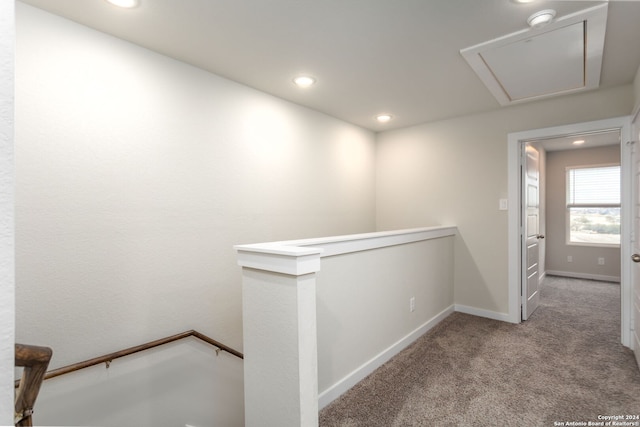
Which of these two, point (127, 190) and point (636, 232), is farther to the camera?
point (636, 232)

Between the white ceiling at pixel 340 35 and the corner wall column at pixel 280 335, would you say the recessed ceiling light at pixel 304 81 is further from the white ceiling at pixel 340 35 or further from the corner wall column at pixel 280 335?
the corner wall column at pixel 280 335

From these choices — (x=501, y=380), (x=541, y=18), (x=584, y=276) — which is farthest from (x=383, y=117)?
(x=584, y=276)

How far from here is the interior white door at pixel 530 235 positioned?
3398mm

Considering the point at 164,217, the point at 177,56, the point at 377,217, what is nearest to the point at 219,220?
the point at 164,217

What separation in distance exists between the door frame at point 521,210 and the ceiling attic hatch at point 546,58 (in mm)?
372

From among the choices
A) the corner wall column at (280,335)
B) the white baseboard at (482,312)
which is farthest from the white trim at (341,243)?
the white baseboard at (482,312)

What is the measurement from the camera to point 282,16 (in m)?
1.79

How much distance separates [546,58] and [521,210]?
1.61 metres

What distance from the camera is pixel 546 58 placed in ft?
7.43

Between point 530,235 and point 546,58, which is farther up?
point 546,58

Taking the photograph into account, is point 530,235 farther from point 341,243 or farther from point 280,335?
point 280,335

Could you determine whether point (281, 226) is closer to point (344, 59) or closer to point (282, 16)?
point (344, 59)

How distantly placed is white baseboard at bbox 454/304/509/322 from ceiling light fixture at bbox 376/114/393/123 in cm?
237

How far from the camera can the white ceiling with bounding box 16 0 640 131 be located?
171cm
